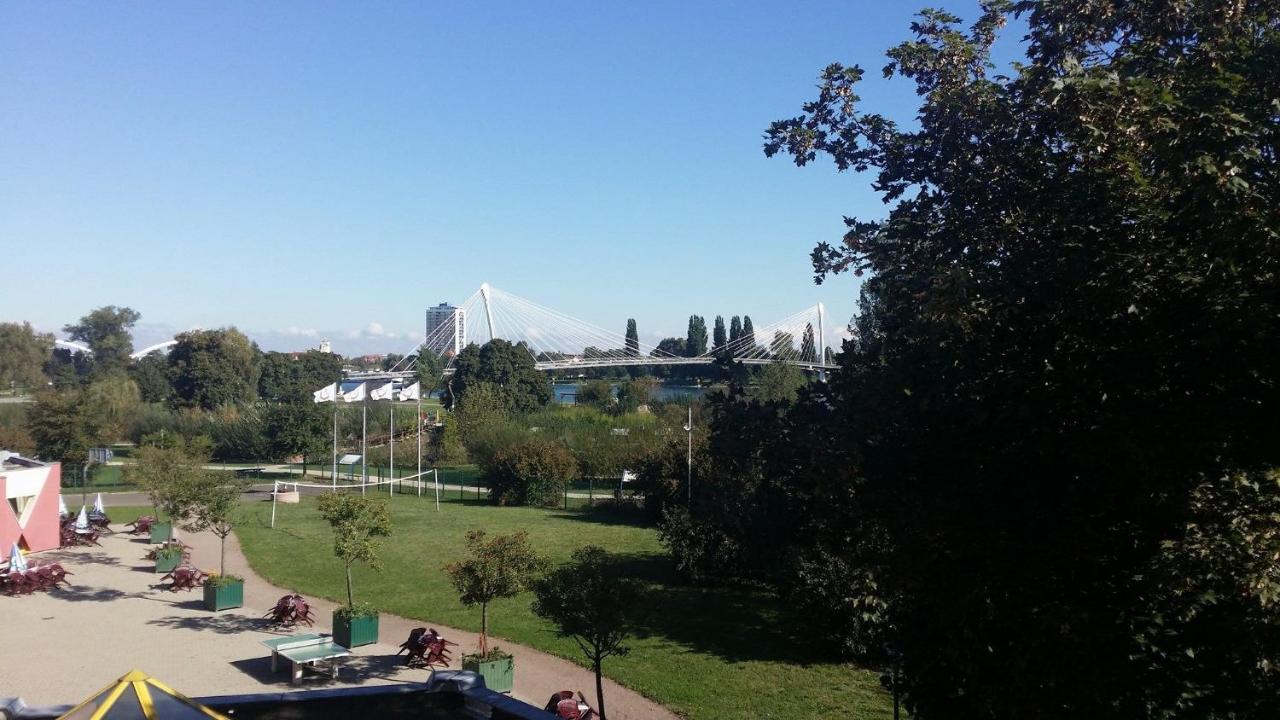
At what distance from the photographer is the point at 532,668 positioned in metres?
12.0

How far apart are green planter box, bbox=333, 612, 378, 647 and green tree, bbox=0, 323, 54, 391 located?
7818cm

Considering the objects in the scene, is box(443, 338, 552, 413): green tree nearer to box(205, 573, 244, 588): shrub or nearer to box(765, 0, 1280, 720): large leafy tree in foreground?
box(205, 573, 244, 588): shrub

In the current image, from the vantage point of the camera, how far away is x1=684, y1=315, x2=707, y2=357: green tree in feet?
230

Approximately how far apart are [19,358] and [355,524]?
82.7 metres

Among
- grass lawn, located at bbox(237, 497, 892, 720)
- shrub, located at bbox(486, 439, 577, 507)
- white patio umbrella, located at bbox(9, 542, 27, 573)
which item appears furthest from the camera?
shrub, located at bbox(486, 439, 577, 507)

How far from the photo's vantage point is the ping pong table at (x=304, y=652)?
1116 cm

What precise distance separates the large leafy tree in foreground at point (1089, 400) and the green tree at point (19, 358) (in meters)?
87.6

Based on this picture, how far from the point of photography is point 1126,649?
4152 mm

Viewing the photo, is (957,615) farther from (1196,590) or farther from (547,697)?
(547,697)

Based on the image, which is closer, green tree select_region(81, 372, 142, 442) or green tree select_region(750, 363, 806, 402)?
green tree select_region(750, 363, 806, 402)

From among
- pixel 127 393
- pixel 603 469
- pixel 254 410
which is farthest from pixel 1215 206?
pixel 127 393

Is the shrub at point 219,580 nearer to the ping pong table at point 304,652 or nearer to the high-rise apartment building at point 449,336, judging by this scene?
the ping pong table at point 304,652

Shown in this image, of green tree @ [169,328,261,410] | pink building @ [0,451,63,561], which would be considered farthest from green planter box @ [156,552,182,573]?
green tree @ [169,328,261,410]

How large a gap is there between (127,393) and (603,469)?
3528 centimetres
